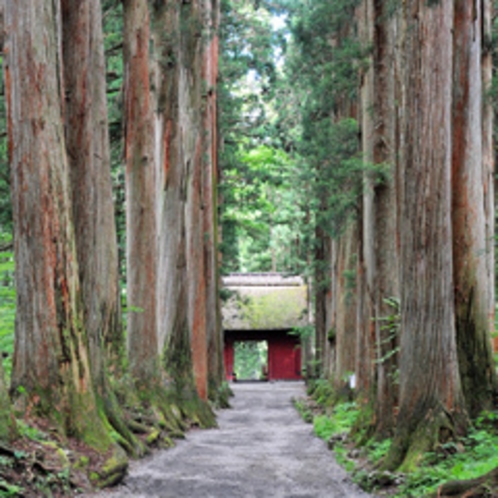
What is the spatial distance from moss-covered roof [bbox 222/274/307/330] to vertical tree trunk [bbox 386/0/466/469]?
29962 millimetres

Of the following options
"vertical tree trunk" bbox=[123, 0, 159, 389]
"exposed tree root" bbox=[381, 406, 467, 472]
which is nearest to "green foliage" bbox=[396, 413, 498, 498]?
"exposed tree root" bbox=[381, 406, 467, 472]

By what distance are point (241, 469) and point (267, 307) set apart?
3090 cm

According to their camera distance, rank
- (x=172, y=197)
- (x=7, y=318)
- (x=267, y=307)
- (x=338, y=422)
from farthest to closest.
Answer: (x=267, y=307), (x=172, y=197), (x=338, y=422), (x=7, y=318)

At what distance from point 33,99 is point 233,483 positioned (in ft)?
14.5

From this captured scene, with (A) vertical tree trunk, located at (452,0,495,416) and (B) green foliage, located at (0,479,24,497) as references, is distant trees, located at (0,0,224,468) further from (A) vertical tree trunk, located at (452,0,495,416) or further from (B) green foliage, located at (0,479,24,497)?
(A) vertical tree trunk, located at (452,0,495,416)

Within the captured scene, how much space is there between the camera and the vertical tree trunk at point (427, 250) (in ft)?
26.6

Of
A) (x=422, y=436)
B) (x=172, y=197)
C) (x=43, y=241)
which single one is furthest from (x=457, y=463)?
(x=172, y=197)

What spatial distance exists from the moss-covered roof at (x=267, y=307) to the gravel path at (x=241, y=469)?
2383 centimetres

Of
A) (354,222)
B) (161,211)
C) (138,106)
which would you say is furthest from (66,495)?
(354,222)

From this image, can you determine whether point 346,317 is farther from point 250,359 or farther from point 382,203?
point 250,359

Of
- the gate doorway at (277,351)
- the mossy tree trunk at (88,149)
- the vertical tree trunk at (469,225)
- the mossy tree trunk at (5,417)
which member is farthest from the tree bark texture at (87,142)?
the gate doorway at (277,351)

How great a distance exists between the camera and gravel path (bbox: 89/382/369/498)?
24.8ft

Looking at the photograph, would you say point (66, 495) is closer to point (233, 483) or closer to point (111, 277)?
point (233, 483)

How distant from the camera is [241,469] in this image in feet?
30.0
